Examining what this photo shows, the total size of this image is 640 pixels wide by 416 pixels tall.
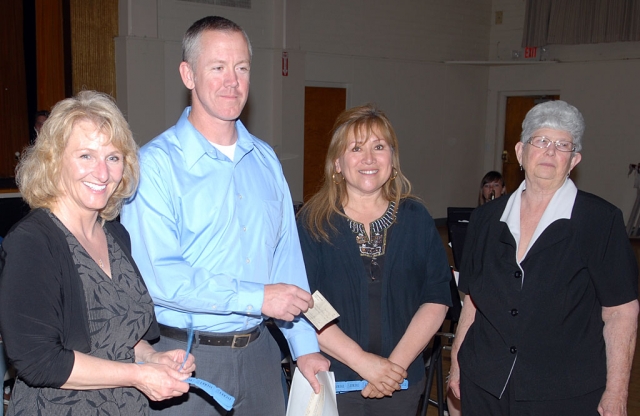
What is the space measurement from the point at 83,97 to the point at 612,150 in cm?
1085

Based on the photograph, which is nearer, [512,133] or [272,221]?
[272,221]

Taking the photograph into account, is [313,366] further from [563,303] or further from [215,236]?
[563,303]

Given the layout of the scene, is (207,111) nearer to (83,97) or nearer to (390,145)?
(83,97)

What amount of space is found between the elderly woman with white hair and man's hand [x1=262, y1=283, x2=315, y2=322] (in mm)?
735

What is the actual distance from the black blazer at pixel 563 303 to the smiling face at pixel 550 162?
0.10 meters

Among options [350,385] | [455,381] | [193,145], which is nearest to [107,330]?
[193,145]

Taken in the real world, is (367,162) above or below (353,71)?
below

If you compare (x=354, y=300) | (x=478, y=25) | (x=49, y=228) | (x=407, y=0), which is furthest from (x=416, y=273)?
(x=478, y=25)

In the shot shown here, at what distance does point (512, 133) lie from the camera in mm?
12109

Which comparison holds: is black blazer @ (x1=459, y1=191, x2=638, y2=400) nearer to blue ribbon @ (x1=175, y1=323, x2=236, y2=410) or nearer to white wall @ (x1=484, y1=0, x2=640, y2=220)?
blue ribbon @ (x1=175, y1=323, x2=236, y2=410)

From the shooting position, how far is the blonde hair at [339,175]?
2.38 m

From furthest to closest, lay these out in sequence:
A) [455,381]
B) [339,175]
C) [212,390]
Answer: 1. [339,175]
2. [455,381]
3. [212,390]

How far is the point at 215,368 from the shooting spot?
6.28 ft

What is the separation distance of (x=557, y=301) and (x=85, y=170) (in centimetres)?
158
